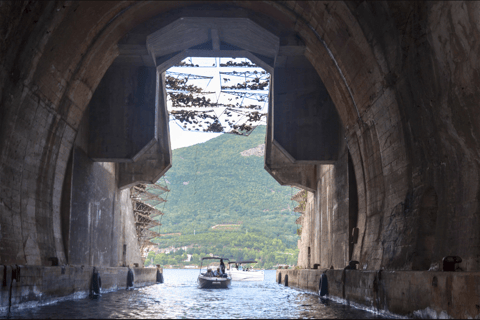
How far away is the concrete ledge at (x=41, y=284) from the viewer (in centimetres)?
1325

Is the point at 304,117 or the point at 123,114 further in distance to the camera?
the point at 123,114

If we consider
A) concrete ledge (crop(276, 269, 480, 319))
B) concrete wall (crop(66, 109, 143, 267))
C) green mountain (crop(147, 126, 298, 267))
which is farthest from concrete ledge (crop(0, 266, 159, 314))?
green mountain (crop(147, 126, 298, 267))

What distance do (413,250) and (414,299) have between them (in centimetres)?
273

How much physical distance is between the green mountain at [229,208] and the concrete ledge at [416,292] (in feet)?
334

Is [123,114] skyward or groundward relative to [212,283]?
skyward

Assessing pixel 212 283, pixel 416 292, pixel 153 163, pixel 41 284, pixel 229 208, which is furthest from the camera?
pixel 229 208

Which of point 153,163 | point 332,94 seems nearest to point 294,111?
point 332,94

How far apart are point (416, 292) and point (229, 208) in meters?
125

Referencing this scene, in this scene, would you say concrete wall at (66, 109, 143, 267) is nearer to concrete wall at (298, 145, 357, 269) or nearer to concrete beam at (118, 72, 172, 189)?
concrete beam at (118, 72, 172, 189)

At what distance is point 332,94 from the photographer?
67.4 ft

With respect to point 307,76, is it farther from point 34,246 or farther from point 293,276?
point 293,276

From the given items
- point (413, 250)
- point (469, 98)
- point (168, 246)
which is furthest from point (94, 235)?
point (168, 246)

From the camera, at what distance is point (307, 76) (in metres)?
23.6

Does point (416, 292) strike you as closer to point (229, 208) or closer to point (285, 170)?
point (285, 170)
